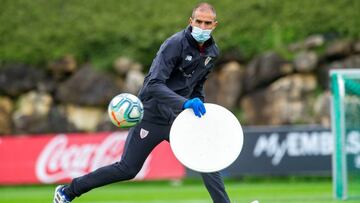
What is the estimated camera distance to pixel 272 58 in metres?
24.9

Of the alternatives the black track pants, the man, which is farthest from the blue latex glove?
the black track pants

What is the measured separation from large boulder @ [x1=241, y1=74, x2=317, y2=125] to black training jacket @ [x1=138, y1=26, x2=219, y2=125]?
603 inches

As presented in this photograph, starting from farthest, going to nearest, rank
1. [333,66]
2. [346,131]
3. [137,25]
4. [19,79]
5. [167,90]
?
[137,25], [19,79], [333,66], [346,131], [167,90]

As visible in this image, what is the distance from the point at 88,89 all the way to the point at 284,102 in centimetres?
640

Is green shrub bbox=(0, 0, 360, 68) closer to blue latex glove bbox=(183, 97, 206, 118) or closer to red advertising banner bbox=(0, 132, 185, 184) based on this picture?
red advertising banner bbox=(0, 132, 185, 184)

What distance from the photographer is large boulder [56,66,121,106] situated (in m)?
25.8

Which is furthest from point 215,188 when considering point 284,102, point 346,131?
point 284,102

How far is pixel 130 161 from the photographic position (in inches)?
325

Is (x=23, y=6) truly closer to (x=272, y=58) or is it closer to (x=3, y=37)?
(x=3, y=37)

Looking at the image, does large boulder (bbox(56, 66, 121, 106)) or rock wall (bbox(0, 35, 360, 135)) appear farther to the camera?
large boulder (bbox(56, 66, 121, 106))

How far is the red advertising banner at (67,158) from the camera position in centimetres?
1925

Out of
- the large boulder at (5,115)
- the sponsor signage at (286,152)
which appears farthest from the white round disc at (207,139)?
the large boulder at (5,115)

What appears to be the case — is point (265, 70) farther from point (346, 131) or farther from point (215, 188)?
point (215, 188)

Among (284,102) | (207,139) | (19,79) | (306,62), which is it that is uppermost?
(207,139)
